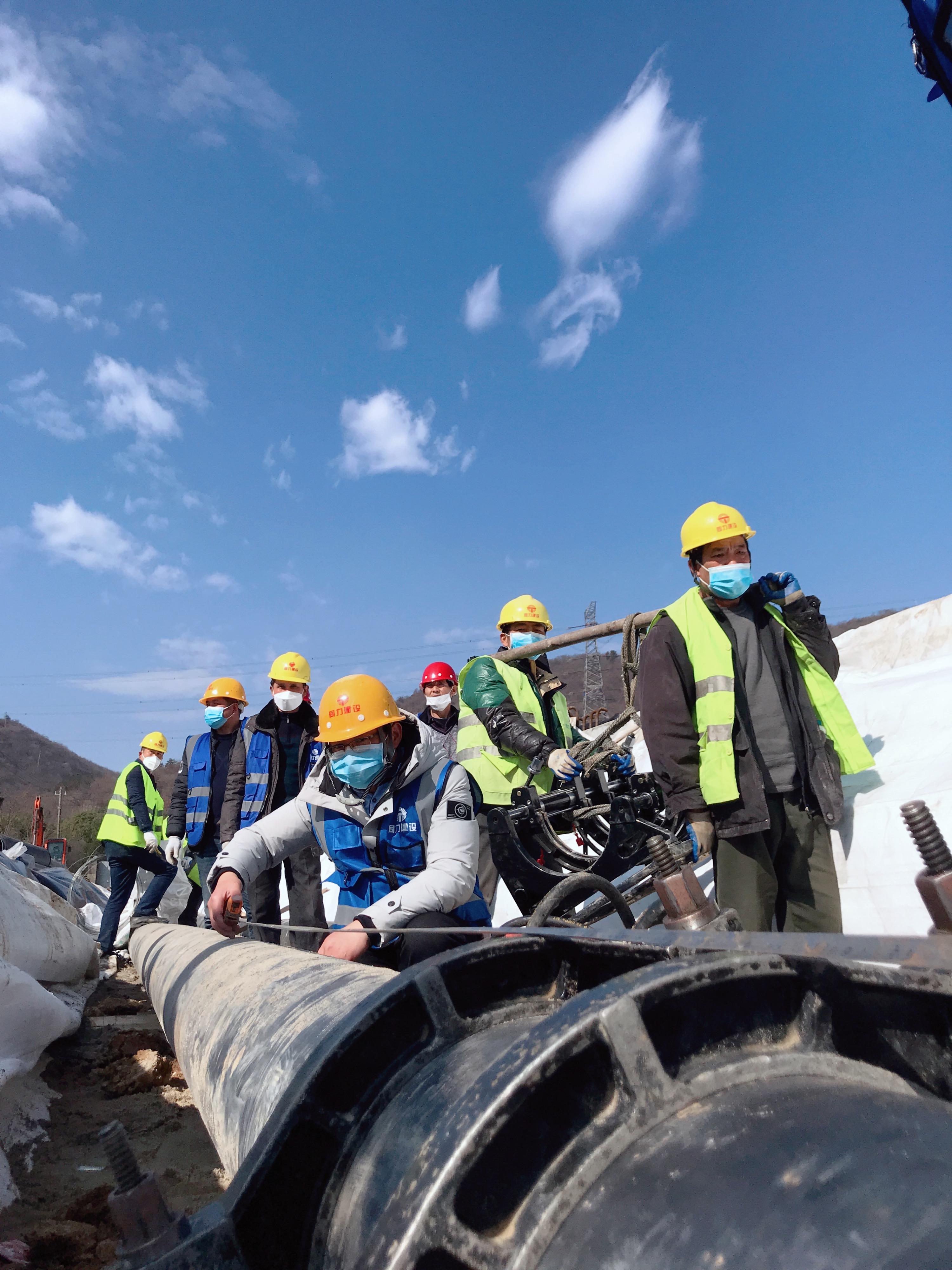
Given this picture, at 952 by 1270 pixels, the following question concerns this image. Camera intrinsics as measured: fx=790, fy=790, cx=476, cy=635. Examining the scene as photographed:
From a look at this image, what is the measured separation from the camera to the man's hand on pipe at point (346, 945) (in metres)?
2.25

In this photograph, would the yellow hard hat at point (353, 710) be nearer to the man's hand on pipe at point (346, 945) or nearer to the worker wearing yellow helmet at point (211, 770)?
the man's hand on pipe at point (346, 945)

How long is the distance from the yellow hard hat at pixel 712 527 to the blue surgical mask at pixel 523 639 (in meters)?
1.79

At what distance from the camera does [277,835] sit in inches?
121

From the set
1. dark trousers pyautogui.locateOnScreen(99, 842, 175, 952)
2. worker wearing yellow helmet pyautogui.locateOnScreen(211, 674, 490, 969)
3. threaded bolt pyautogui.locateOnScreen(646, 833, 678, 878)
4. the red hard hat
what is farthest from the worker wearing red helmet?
threaded bolt pyautogui.locateOnScreen(646, 833, 678, 878)

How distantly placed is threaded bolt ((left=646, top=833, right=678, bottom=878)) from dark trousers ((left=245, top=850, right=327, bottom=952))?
394cm

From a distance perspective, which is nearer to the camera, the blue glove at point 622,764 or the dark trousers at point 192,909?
the blue glove at point 622,764

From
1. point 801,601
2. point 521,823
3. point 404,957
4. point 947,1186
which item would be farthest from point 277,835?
point 947,1186

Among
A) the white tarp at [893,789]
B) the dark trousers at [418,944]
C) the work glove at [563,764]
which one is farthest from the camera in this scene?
the work glove at [563,764]

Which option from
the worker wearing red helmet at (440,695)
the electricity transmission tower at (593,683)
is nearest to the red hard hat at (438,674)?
the worker wearing red helmet at (440,695)

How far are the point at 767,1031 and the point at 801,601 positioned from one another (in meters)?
2.64

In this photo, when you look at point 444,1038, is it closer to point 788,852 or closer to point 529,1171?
point 529,1171

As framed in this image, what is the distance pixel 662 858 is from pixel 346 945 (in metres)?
1.34

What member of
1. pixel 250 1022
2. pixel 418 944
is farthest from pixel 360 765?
pixel 250 1022

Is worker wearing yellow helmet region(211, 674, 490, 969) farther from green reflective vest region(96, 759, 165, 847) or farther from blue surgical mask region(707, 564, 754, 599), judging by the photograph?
green reflective vest region(96, 759, 165, 847)
